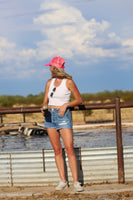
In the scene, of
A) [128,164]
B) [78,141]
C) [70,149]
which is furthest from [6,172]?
[78,141]

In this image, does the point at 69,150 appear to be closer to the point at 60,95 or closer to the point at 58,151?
the point at 58,151

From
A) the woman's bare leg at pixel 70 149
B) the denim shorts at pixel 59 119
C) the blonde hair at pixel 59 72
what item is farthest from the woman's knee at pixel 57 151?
the blonde hair at pixel 59 72

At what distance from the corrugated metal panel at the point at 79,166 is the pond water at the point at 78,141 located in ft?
23.8

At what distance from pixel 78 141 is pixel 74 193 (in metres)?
9.70

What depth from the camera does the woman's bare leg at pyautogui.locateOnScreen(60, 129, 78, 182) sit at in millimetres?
4992

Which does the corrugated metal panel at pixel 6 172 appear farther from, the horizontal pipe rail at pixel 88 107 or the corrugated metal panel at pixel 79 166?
the horizontal pipe rail at pixel 88 107

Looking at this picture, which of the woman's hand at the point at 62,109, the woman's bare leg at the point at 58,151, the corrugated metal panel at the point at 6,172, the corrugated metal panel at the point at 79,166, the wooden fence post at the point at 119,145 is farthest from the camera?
the corrugated metal panel at the point at 6,172

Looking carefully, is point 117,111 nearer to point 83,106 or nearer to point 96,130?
point 83,106

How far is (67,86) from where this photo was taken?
4957mm

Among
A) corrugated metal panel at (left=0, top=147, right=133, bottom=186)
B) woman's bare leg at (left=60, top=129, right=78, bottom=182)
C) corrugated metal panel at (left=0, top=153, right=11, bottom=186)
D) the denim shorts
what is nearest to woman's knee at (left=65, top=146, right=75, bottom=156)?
woman's bare leg at (left=60, top=129, right=78, bottom=182)

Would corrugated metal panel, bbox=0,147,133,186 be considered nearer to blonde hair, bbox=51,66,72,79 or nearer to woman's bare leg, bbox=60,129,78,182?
woman's bare leg, bbox=60,129,78,182

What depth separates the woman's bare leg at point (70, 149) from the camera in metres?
4.99

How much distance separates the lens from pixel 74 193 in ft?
16.5

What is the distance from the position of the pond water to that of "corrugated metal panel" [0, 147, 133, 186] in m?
7.24
